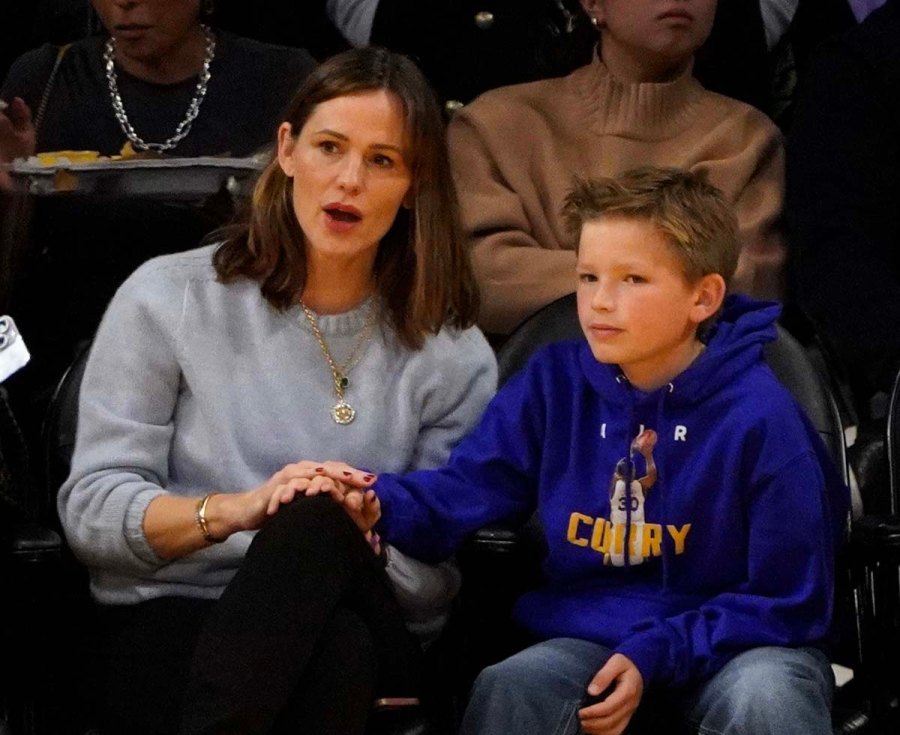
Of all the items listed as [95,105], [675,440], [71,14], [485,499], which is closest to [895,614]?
[675,440]

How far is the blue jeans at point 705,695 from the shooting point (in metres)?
2.20

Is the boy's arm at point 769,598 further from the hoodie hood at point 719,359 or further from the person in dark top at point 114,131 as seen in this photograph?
the person in dark top at point 114,131

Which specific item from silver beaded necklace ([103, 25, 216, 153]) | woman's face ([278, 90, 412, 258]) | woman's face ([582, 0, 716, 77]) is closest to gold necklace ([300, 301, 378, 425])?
woman's face ([278, 90, 412, 258])

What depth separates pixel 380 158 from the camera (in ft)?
8.59

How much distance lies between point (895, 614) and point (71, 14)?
1.92 metres

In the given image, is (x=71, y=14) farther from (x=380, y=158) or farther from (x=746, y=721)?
(x=746, y=721)

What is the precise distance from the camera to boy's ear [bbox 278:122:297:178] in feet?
8.65

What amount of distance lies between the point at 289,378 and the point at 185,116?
0.81 m

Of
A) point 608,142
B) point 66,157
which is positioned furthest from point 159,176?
point 608,142

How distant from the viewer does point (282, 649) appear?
213 cm

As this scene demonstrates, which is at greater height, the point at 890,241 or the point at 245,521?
the point at 890,241

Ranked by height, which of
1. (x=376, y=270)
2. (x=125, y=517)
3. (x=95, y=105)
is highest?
(x=95, y=105)

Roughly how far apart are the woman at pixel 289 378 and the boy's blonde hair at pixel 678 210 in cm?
28

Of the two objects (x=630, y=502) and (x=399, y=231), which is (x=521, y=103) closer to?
(x=399, y=231)
